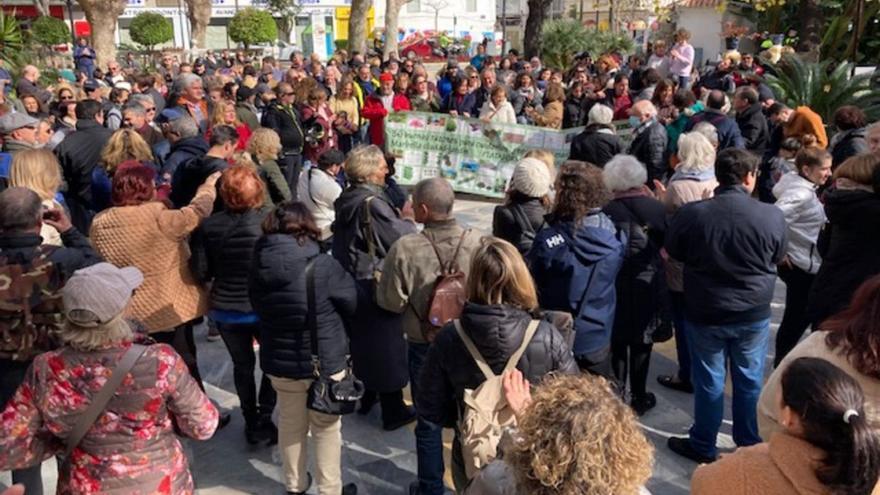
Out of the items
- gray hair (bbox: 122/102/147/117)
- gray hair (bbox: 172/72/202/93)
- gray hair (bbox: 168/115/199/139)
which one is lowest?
gray hair (bbox: 168/115/199/139)

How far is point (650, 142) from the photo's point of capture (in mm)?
7891

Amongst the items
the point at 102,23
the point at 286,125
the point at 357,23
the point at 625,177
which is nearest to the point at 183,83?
the point at 286,125

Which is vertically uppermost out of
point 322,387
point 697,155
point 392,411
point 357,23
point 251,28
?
point 251,28

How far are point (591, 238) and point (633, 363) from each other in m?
1.27

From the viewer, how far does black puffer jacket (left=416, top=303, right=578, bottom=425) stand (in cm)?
294

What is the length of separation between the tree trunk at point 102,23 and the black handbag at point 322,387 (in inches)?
792

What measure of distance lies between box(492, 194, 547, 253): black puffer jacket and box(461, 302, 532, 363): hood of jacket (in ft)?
5.68

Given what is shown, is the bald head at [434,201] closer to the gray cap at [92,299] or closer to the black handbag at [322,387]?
the black handbag at [322,387]

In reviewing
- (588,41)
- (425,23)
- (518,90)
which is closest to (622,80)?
(518,90)

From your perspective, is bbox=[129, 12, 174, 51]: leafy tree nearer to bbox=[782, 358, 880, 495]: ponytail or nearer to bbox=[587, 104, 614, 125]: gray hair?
bbox=[587, 104, 614, 125]: gray hair

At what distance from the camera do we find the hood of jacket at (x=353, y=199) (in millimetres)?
4879

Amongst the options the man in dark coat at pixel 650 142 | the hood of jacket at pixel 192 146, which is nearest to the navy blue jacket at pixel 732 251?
the man in dark coat at pixel 650 142

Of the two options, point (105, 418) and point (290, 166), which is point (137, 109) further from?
point (105, 418)

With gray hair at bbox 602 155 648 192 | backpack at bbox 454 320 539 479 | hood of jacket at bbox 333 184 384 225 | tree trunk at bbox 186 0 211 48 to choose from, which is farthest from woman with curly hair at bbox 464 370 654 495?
tree trunk at bbox 186 0 211 48
